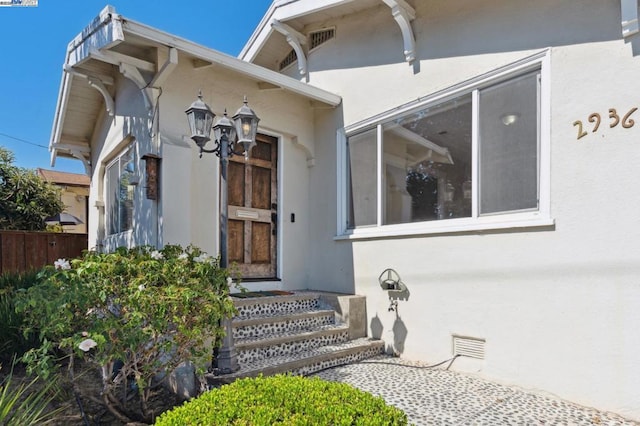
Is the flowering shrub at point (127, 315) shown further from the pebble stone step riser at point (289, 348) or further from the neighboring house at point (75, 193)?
the neighboring house at point (75, 193)

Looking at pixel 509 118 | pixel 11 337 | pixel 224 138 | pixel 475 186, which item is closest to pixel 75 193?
pixel 11 337

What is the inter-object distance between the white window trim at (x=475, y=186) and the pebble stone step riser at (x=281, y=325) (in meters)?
1.22

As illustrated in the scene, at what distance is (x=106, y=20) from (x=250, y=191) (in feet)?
8.63

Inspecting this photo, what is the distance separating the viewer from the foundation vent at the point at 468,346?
4.00 meters

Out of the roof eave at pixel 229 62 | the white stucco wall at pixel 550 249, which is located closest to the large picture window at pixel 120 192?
the roof eave at pixel 229 62

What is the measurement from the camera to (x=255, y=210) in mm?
5605

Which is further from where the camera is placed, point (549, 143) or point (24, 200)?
point (24, 200)

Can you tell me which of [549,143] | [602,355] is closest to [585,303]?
[602,355]

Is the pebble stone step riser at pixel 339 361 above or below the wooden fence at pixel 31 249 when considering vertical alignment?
below

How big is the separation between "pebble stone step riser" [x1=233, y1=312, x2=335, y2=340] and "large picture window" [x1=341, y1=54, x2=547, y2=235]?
Result: 1.33m

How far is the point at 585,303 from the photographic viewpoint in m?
3.31

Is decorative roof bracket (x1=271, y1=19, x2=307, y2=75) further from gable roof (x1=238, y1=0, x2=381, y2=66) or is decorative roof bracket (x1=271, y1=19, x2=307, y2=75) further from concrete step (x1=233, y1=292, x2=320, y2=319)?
concrete step (x1=233, y1=292, x2=320, y2=319)

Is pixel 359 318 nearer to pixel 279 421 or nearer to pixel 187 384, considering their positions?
pixel 187 384

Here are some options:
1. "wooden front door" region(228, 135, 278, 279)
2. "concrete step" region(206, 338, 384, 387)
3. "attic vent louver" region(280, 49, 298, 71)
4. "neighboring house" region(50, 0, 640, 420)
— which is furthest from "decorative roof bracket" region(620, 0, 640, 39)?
"attic vent louver" region(280, 49, 298, 71)
